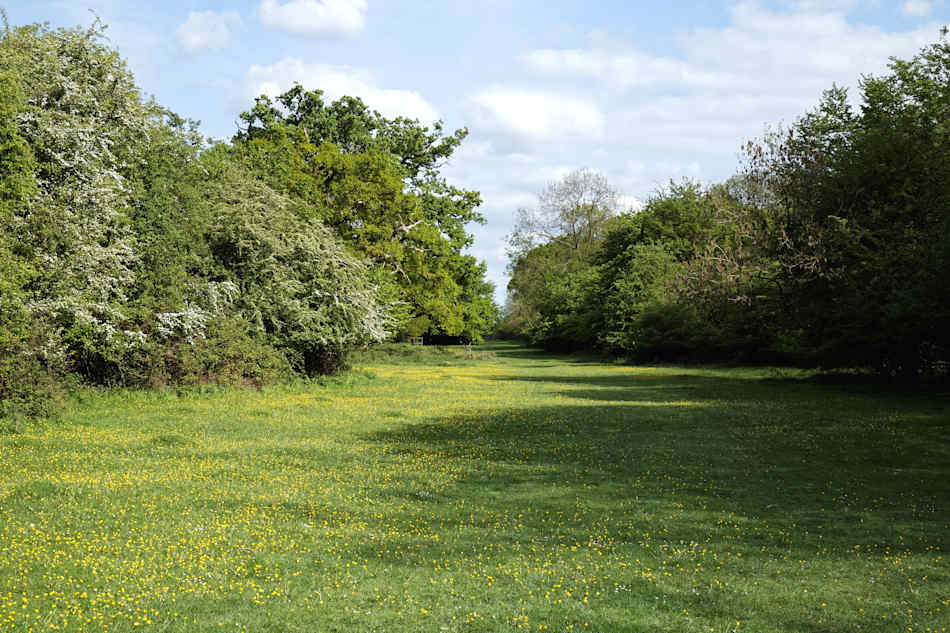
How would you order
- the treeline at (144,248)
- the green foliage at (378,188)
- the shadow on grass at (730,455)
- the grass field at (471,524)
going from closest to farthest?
the grass field at (471,524), the shadow on grass at (730,455), the treeline at (144,248), the green foliage at (378,188)

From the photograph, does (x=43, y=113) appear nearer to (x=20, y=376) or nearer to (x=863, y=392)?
(x=20, y=376)

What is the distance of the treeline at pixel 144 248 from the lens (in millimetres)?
Result: 18719

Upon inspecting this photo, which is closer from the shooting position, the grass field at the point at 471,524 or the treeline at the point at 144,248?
the grass field at the point at 471,524

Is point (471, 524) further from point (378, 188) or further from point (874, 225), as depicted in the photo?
point (378, 188)

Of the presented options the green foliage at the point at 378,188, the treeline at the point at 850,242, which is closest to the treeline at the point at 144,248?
the green foliage at the point at 378,188

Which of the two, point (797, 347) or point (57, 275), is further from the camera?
point (797, 347)

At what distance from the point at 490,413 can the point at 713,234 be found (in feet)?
148

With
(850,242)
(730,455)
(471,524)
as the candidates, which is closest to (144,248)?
(471,524)

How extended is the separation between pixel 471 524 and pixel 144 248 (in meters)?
18.5

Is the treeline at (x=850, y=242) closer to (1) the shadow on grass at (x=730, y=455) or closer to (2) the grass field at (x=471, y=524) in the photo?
(1) the shadow on grass at (x=730, y=455)

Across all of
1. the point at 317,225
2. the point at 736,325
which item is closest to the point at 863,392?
the point at 736,325

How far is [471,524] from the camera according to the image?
35.5 feet

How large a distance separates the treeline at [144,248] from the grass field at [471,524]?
313 centimetres

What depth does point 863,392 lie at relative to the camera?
30.5 meters
